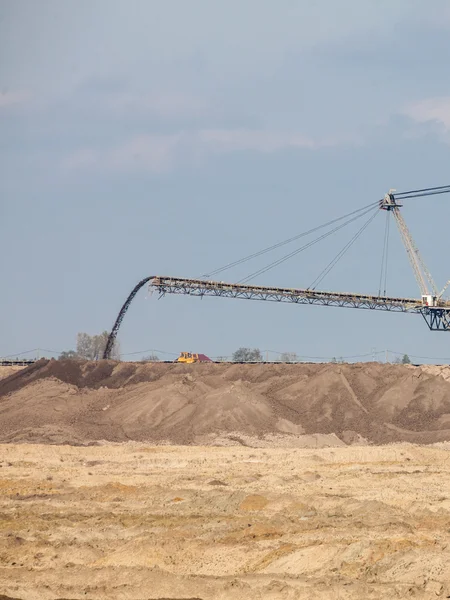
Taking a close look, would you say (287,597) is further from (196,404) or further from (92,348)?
(92,348)

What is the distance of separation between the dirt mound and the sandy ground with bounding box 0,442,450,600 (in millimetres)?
8114

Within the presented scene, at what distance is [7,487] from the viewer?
103 ft

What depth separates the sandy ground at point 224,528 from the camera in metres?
17.0

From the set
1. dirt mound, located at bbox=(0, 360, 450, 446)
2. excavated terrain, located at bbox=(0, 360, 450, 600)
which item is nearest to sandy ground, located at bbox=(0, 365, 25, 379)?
excavated terrain, located at bbox=(0, 360, 450, 600)

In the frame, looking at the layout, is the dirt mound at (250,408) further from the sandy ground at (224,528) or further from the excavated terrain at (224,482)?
the sandy ground at (224,528)

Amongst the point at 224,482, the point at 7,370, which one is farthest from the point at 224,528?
the point at 7,370

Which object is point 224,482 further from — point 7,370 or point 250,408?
point 7,370

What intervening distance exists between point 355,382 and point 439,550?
37274mm

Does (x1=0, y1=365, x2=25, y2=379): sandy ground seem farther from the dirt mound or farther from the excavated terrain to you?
the dirt mound

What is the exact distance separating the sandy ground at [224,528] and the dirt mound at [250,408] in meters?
8.11

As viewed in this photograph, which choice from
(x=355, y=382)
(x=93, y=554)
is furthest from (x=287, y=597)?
(x=355, y=382)

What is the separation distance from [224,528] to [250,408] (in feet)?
87.3

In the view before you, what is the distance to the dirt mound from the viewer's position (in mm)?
47719

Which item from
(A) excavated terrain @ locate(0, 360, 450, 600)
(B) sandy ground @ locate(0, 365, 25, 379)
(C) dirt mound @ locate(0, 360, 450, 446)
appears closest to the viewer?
(A) excavated terrain @ locate(0, 360, 450, 600)
